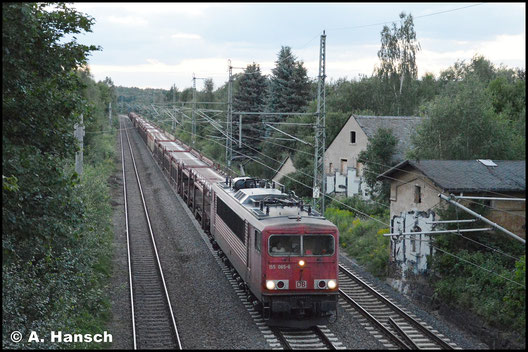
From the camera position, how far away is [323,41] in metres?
22.0

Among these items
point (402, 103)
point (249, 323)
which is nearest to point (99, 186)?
point (249, 323)

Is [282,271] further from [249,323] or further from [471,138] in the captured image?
[471,138]

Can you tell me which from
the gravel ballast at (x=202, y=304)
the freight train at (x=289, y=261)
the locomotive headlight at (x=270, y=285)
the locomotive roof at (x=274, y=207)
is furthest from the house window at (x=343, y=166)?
the locomotive headlight at (x=270, y=285)

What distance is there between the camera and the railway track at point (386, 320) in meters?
13.9

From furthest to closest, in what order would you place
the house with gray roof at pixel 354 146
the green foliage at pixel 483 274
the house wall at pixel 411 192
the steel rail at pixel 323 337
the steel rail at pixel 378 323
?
the house with gray roof at pixel 354 146
the house wall at pixel 411 192
the green foliage at pixel 483 274
the steel rail at pixel 378 323
the steel rail at pixel 323 337

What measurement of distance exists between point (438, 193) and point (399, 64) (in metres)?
35.5

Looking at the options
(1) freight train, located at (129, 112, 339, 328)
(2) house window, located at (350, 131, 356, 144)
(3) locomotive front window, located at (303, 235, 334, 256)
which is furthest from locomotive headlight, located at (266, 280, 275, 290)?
(2) house window, located at (350, 131, 356, 144)

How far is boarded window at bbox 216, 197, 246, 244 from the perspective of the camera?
16.6 metres

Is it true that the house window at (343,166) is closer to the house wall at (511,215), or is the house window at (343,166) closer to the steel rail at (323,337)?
the house wall at (511,215)

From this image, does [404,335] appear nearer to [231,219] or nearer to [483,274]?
[483,274]

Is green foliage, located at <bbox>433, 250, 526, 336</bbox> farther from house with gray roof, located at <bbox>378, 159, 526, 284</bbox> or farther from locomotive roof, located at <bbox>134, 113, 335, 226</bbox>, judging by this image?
locomotive roof, located at <bbox>134, 113, 335, 226</bbox>

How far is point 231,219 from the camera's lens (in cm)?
1839

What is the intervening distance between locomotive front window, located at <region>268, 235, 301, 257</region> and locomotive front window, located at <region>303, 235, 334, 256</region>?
198 millimetres

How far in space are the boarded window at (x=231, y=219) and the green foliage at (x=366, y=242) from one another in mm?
6178
